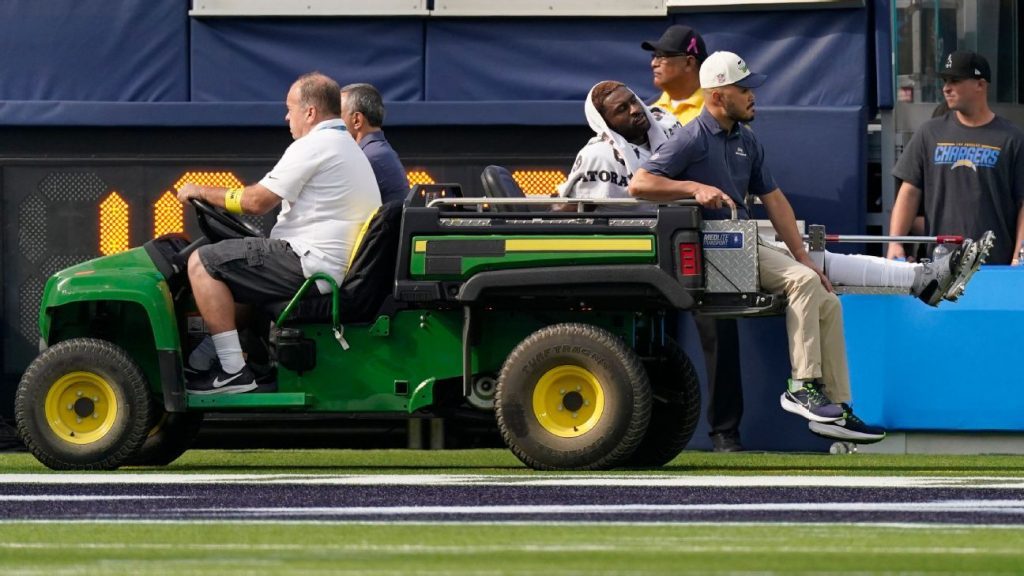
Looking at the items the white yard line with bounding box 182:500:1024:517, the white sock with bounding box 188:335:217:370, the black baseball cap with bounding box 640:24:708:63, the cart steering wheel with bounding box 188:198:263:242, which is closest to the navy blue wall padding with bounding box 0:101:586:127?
the black baseball cap with bounding box 640:24:708:63

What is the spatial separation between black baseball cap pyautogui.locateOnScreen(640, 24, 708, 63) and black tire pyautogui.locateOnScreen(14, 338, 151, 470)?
10.6 ft

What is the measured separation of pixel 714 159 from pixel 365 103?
1808mm

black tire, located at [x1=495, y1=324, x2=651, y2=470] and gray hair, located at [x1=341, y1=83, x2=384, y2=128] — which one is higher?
gray hair, located at [x1=341, y1=83, x2=384, y2=128]

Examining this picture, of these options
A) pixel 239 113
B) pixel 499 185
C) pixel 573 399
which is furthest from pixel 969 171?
pixel 239 113

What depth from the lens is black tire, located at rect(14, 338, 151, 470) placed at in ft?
30.6

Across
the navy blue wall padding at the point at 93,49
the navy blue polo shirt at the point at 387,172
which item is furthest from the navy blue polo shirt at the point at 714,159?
the navy blue wall padding at the point at 93,49

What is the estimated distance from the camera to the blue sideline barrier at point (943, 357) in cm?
1110

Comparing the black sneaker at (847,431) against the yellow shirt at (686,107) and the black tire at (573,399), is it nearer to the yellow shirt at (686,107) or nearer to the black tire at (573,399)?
the black tire at (573,399)

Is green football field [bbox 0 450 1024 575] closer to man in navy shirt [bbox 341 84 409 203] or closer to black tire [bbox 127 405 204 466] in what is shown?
black tire [bbox 127 405 204 466]

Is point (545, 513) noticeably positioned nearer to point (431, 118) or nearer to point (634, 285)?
point (634, 285)

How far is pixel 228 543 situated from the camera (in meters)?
5.84

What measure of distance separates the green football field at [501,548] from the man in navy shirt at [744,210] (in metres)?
3.11

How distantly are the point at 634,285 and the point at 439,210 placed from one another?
88 centimetres

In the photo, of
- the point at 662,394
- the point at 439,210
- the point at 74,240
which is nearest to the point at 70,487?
the point at 439,210
